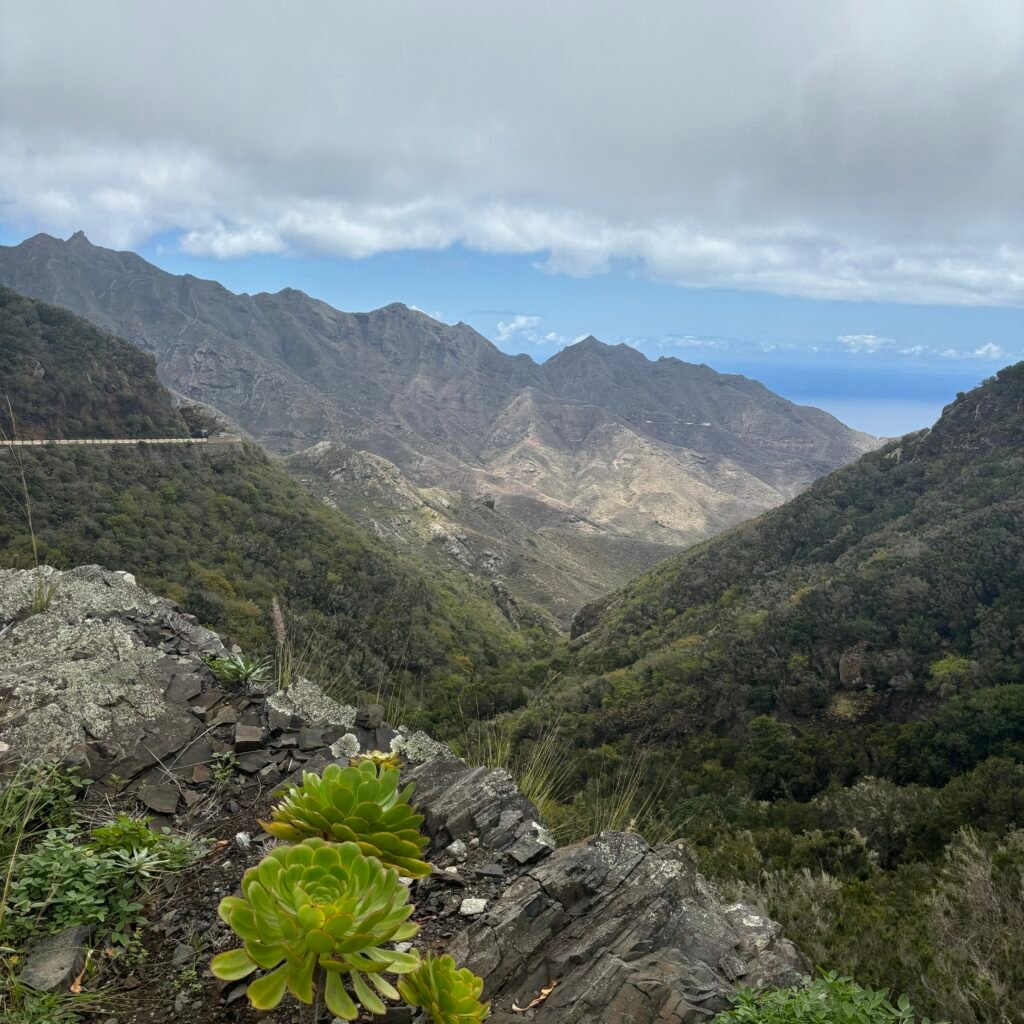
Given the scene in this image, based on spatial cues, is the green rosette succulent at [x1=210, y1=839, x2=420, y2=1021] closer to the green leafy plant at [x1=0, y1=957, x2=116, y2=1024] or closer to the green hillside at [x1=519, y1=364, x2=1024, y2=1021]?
the green leafy plant at [x1=0, y1=957, x2=116, y2=1024]

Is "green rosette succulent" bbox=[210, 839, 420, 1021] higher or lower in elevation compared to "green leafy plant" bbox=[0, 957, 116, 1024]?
higher

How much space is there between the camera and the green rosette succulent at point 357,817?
2.92 meters

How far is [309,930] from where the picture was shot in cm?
219

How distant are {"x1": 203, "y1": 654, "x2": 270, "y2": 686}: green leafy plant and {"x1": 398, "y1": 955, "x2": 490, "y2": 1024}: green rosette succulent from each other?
4194mm

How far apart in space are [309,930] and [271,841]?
255 cm

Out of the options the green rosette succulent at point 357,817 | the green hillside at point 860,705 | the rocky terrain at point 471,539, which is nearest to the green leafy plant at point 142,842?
the green rosette succulent at point 357,817

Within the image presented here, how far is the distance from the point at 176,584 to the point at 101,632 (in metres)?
24.1

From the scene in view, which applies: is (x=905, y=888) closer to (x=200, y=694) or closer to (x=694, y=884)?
(x=694, y=884)

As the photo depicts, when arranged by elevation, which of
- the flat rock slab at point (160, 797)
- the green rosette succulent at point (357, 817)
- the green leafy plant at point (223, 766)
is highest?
the green rosette succulent at point (357, 817)

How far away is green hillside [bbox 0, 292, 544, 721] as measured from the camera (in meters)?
27.7

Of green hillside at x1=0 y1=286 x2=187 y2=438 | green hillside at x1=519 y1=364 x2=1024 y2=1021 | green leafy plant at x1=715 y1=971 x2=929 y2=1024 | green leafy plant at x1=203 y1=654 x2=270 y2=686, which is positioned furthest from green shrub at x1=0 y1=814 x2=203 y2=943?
green hillside at x1=0 y1=286 x2=187 y2=438

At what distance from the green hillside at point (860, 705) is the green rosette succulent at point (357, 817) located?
3.81 m

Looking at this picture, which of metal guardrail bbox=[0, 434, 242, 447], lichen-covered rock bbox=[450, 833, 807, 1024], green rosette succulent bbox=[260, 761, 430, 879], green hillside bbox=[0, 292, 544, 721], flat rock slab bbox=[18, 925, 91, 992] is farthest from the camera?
metal guardrail bbox=[0, 434, 242, 447]

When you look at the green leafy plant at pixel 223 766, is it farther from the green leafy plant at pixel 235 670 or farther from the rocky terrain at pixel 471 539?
the rocky terrain at pixel 471 539
